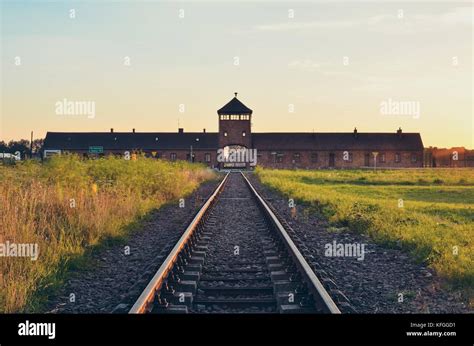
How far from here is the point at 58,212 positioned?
32.3ft

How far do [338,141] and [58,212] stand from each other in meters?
73.5

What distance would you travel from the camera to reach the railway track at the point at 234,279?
5156mm

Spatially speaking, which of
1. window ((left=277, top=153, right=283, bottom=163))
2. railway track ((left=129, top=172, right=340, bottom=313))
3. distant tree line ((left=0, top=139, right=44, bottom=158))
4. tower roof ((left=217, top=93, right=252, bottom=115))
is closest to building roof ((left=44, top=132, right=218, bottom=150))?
distant tree line ((left=0, top=139, right=44, bottom=158))

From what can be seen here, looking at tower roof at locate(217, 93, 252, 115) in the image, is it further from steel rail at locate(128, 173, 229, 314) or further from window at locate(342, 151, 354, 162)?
steel rail at locate(128, 173, 229, 314)

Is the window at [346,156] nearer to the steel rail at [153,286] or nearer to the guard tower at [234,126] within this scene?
the guard tower at [234,126]

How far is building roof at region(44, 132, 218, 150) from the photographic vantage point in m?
79.9

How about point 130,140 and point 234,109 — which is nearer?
point 234,109

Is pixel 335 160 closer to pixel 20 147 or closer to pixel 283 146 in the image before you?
pixel 283 146

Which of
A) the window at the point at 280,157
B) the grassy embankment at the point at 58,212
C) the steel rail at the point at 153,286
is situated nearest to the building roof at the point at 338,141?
the window at the point at 280,157

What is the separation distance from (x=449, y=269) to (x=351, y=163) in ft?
241

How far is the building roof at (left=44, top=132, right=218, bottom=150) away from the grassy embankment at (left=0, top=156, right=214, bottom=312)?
2439 inches

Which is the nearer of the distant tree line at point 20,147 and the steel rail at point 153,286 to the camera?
the steel rail at point 153,286

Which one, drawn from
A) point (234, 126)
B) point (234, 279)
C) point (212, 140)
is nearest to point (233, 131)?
point (234, 126)
